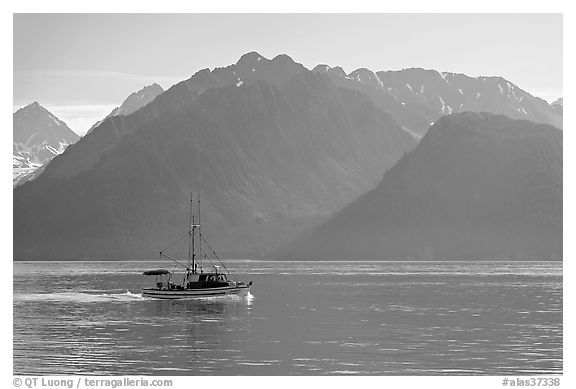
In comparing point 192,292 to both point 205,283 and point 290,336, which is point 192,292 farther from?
point 290,336

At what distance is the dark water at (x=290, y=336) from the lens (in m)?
84.8

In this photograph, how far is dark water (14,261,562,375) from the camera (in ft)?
278

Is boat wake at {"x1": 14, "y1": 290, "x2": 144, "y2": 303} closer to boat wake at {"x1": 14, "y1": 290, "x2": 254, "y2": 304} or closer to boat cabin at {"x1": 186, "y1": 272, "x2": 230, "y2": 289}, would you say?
boat wake at {"x1": 14, "y1": 290, "x2": 254, "y2": 304}

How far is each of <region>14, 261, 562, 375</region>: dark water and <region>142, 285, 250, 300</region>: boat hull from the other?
1458mm

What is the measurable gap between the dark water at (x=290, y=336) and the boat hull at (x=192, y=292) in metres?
1.46

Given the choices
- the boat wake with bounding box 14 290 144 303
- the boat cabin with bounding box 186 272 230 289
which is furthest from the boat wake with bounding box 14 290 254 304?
the boat cabin with bounding box 186 272 230 289
